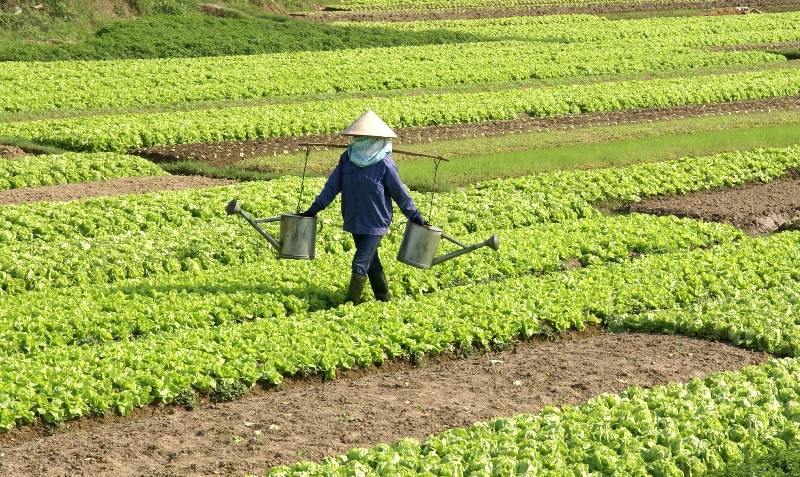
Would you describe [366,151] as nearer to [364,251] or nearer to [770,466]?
[364,251]

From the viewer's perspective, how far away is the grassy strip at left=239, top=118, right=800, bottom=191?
24.2 metres

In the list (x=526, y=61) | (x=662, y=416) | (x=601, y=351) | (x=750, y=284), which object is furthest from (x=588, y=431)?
(x=526, y=61)

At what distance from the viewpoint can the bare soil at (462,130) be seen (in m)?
25.9

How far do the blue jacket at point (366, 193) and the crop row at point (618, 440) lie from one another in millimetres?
3600

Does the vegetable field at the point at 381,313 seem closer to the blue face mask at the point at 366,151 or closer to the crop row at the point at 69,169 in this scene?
Answer: the crop row at the point at 69,169

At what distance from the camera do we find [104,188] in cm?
2183

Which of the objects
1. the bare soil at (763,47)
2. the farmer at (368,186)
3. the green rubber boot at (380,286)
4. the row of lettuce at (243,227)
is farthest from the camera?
the bare soil at (763,47)

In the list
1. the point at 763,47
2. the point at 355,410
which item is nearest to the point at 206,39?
the point at 763,47

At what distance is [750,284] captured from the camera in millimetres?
16281

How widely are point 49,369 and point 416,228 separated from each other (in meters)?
4.30

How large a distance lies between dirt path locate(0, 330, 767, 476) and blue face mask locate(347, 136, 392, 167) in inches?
87.8

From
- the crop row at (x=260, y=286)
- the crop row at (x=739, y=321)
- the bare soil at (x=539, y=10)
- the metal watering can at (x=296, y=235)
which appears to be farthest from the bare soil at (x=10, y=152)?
the bare soil at (x=539, y=10)

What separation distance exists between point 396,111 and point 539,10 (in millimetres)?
33596

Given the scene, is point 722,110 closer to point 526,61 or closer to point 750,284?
point 526,61
